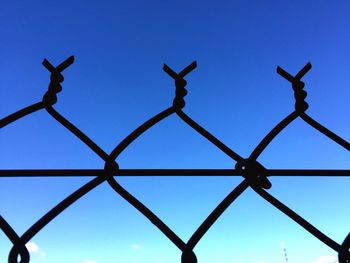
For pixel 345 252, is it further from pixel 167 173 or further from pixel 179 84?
pixel 179 84

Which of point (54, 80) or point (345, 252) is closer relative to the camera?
point (345, 252)

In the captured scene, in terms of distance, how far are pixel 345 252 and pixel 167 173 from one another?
500 millimetres

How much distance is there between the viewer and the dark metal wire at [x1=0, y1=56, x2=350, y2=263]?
0.85 metres

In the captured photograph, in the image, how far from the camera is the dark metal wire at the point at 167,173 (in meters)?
0.85

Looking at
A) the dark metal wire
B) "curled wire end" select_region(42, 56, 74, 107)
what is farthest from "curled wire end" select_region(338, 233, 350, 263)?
"curled wire end" select_region(42, 56, 74, 107)

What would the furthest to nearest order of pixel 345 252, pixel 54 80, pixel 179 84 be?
pixel 179 84 → pixel 54 80 → pixel 345 252

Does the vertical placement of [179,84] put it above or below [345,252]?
above

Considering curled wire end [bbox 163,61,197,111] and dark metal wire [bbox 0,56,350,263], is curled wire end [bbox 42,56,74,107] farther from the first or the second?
curled wire end [bbox 163,61,197,111]

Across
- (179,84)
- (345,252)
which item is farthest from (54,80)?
(345,252)

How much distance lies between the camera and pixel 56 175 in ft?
2.93

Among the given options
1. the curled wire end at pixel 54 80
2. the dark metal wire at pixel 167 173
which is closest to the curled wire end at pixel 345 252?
the dark metal wire at pixel 167 173

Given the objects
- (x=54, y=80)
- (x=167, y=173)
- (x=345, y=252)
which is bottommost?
(x=345, y=252)

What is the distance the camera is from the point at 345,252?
2.97 feet

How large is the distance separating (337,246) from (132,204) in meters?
0.54
